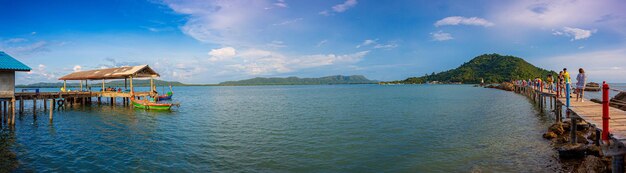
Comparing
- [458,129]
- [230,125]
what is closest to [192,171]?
[230,125]

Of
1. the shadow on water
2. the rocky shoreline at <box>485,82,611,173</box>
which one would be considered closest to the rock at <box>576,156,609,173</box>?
the rocky shoreline at <box>485,82,611,173</box>

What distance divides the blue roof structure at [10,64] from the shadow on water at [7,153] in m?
4.99

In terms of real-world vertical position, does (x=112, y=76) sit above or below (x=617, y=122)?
above

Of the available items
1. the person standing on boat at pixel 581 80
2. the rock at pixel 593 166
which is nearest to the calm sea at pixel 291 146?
the rock at pixel 593 166

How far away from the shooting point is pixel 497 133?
17891 millimetres

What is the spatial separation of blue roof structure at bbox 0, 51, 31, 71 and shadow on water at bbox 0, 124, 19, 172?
16.4 feet

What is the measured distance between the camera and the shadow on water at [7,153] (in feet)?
39.6

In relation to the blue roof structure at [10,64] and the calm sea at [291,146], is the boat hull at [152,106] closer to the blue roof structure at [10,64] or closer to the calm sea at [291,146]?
the calm sea at [291,146]

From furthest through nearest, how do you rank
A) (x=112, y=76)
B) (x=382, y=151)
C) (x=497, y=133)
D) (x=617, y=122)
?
(x=112, y=76) < (x=497, y=133) < (x=382, y=151) < (x=617, y=122)

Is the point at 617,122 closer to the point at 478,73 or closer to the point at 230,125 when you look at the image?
the point at 230,125

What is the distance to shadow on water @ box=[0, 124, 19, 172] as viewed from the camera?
39.6 feet

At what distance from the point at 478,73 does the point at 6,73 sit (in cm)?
18500

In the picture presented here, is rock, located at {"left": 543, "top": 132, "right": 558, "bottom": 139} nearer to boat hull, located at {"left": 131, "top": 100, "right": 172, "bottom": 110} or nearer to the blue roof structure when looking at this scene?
boat hull, located at {"left": 131, "top": 100, "right": 172, "bottom": 110}

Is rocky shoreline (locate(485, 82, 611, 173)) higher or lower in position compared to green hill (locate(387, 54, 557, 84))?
lower
